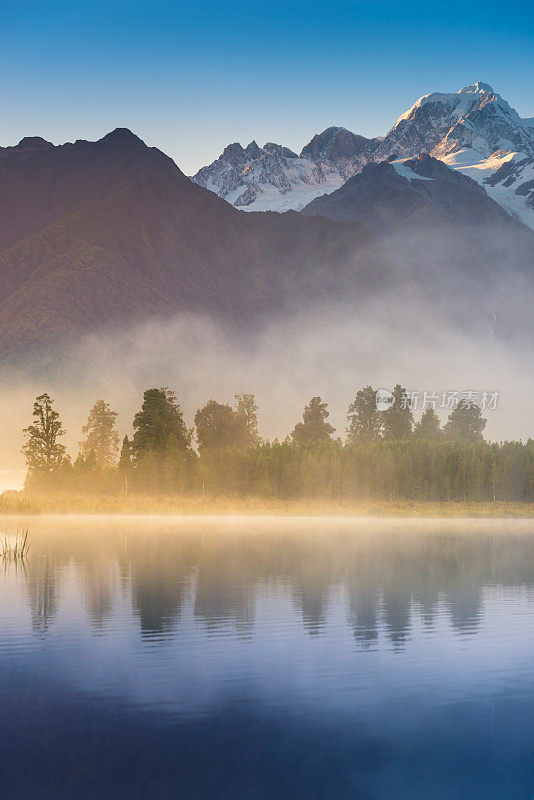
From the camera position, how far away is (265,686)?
23.5 meters

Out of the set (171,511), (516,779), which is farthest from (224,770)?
(171,511)

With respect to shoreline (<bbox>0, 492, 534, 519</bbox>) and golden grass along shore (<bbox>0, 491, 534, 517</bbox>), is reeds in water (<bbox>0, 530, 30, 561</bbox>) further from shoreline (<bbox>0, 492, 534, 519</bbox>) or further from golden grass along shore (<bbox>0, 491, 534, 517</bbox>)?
golden grass along shore (<bbox>0, 491, 534, 517</bbox>)

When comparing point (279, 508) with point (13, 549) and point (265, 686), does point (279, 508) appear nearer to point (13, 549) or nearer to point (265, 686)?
point (13, 549)

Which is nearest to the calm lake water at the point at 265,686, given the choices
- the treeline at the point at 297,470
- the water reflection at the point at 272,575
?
the water reflection at the point at 272,575

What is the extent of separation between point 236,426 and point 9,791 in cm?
16413

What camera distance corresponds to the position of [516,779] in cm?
1734

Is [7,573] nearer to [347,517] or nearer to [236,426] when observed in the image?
[347,517]

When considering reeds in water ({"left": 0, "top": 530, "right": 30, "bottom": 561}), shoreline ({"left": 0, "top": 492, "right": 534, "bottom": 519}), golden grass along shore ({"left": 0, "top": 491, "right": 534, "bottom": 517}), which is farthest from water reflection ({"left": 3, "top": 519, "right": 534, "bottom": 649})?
golden grass along shore ({"left": 0, "top": 491, "right": 534, "bottom": 517})

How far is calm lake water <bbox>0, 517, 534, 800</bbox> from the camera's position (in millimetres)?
17359

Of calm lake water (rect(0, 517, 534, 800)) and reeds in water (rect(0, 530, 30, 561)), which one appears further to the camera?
reeds in water (rect(0, 530, 30, 561))

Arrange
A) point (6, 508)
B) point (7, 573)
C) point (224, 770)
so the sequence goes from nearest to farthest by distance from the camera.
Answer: point (224, 770) < point (7, 573) < point (6, 508)

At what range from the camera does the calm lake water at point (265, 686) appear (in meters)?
17.4

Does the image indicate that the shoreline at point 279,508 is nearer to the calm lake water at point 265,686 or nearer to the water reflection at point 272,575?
the water reflection at point 272,575

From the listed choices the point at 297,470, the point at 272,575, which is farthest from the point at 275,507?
the point at 272,575
